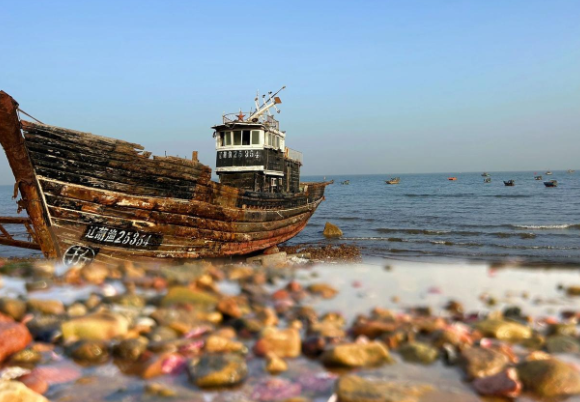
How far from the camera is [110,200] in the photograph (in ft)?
32.2

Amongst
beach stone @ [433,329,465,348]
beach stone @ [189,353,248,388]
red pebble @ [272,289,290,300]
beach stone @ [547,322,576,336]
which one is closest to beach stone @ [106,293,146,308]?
red pebble @ [272,289,290,300]

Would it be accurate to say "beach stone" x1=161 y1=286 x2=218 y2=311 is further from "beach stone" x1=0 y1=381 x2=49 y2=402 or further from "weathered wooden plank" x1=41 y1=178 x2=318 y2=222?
"weathered wooden plank" x1=41 y1=178 x2=318 y2=222

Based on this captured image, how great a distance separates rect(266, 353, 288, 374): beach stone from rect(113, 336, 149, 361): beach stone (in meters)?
1.18

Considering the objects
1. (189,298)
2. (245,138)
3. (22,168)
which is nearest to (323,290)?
(189,298)

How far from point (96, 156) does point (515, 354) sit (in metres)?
9.66

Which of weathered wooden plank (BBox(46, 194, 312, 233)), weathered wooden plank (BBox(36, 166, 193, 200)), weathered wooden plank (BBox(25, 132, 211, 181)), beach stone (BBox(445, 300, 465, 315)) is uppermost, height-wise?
weathered wooden plank (BBox(25, 132, 211, 181))

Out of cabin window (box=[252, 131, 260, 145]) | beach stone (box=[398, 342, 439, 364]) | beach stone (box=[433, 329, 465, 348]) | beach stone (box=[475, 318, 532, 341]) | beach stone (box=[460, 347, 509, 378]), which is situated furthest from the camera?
cabin window (box=[252, 131, 260, 145])

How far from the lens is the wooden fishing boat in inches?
360

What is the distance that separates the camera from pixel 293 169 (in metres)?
23.9

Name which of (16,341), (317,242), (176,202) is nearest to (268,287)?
(16,341)

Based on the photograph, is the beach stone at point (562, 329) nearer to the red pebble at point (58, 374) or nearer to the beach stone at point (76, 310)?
the red pebble at point (58, 374)

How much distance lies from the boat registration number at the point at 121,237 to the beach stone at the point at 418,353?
851 centimetres

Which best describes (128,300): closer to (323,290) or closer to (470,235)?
(323,290)

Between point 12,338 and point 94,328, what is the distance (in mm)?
664
